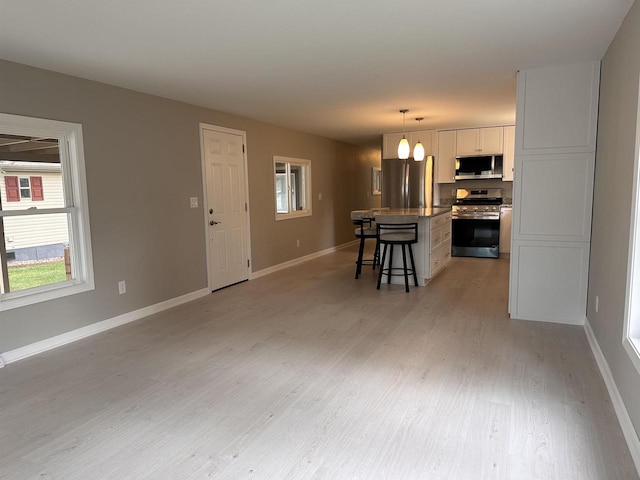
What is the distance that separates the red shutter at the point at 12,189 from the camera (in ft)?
10.2

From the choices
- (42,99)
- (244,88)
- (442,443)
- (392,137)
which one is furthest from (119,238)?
(392,137)

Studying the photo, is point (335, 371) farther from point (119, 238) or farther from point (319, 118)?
point (319, 118)

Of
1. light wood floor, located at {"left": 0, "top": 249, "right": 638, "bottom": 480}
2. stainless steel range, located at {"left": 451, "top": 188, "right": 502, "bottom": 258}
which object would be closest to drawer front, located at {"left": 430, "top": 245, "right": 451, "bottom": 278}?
stainless steel range, located at {"left": 451, "top": 188, "right": 502, "bottom": 258}

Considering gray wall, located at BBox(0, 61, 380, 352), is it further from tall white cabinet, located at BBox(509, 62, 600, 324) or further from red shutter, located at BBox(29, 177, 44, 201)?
tall white cabinet, located at BBox(509, 62, 600, 324)

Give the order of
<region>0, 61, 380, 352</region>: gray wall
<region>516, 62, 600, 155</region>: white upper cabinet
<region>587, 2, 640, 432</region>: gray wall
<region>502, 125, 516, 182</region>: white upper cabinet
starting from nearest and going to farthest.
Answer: <region>587, 2, 640, 432</region>: gray wall < <region>0, 61, 380, 352</region>: gray wall < <region>516, 62, 600, 155</region>: white upper cabinet < <region>502, 125, 516, 182</region>: white upper cabinet

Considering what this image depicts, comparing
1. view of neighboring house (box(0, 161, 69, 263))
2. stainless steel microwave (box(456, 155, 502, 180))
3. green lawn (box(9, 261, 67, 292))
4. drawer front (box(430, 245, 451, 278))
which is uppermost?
stainless steel microwave (box(456, 155, 502, 180))

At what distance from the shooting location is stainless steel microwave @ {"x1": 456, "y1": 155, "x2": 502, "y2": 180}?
6887 millimetres

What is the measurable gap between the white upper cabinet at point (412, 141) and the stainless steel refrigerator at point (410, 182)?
12 centimetres

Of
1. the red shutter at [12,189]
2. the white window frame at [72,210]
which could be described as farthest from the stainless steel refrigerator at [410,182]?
the red shutter at [12,189]

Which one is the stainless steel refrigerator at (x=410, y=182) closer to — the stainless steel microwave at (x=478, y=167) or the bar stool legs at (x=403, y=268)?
the stainless steel microwave at (x=478, y=167)

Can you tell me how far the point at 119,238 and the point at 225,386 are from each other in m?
2.04

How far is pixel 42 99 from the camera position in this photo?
323cm

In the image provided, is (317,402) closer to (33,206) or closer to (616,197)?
(616,197)

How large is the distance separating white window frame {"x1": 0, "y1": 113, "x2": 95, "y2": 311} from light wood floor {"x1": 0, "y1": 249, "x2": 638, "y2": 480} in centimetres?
50
